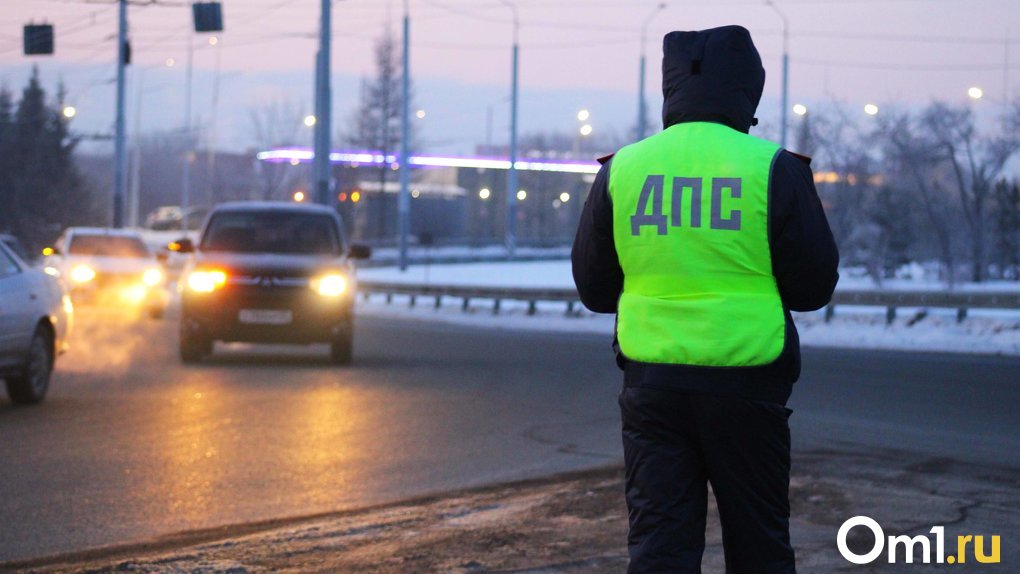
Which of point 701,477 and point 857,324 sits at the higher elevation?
point 701,477

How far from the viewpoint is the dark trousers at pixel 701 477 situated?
3.62 metres

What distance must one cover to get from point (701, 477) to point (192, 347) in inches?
556

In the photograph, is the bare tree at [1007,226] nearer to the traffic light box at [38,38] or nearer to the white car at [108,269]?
the traffic light box at [38,38]

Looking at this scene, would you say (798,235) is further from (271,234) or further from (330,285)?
(271,234)

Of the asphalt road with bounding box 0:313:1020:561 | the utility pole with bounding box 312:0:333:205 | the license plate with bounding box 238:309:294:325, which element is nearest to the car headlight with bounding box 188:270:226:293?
the license plate with bounding box 238:309:294:325

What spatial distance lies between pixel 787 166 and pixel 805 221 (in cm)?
15

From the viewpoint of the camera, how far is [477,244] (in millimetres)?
87250

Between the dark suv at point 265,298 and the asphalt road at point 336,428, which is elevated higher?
the dark suv at point 265,298

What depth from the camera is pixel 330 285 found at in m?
17.1

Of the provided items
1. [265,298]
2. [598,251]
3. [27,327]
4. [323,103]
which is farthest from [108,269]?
[598,251]

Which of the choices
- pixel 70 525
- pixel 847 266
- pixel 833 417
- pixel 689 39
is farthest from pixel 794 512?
pixel 847 266

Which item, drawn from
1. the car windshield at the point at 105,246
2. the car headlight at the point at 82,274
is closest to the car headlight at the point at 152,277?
the car windshield at the point at 105,246

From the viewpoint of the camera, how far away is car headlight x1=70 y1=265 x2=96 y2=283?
27.3 metres

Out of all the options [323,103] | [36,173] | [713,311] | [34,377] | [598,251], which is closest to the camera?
[713,311]
